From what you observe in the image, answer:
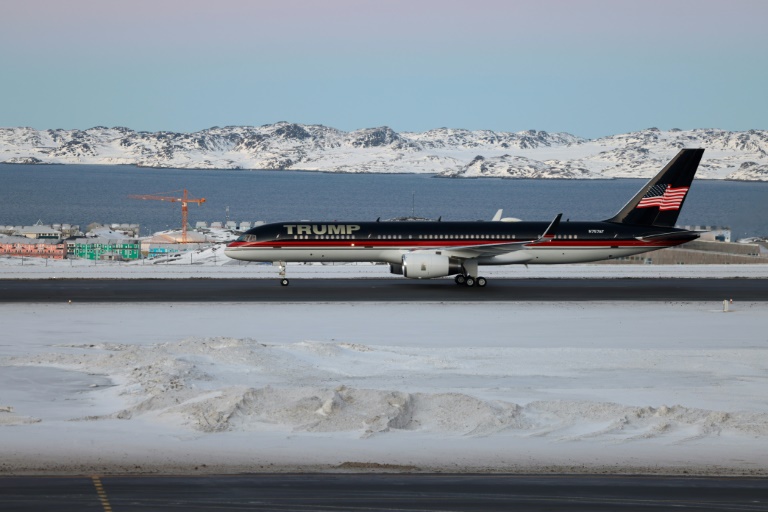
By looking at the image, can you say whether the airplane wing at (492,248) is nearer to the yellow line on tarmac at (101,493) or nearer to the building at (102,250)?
the yellow line on tarmac at (101,493)

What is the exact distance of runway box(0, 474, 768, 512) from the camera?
18500mm

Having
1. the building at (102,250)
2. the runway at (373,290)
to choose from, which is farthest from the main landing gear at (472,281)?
the building at (102,250)

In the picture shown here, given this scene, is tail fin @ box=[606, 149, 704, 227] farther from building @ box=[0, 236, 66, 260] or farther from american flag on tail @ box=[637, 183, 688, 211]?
building @ box=[0, 236, 66, 260]

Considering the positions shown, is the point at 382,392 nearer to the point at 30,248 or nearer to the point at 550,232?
the point at 550,232

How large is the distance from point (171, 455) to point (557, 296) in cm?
3416

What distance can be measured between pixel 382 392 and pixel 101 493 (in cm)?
963

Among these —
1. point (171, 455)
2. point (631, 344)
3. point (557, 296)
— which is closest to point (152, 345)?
point (171, 455)

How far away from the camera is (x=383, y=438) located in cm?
2430

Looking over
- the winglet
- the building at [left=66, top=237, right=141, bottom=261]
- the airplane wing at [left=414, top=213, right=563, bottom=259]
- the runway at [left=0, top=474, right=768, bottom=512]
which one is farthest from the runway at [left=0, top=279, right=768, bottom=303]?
the building at [left=66, top=237, right=141, bottom=261]

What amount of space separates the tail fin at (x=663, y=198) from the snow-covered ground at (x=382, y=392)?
53.3 ft

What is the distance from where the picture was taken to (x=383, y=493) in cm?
1952

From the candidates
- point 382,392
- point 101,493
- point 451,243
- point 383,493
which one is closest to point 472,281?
point 451,243

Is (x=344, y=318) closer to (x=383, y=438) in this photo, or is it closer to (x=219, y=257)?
(x=383, y=438)

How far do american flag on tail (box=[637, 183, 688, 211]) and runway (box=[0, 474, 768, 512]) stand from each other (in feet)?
138
